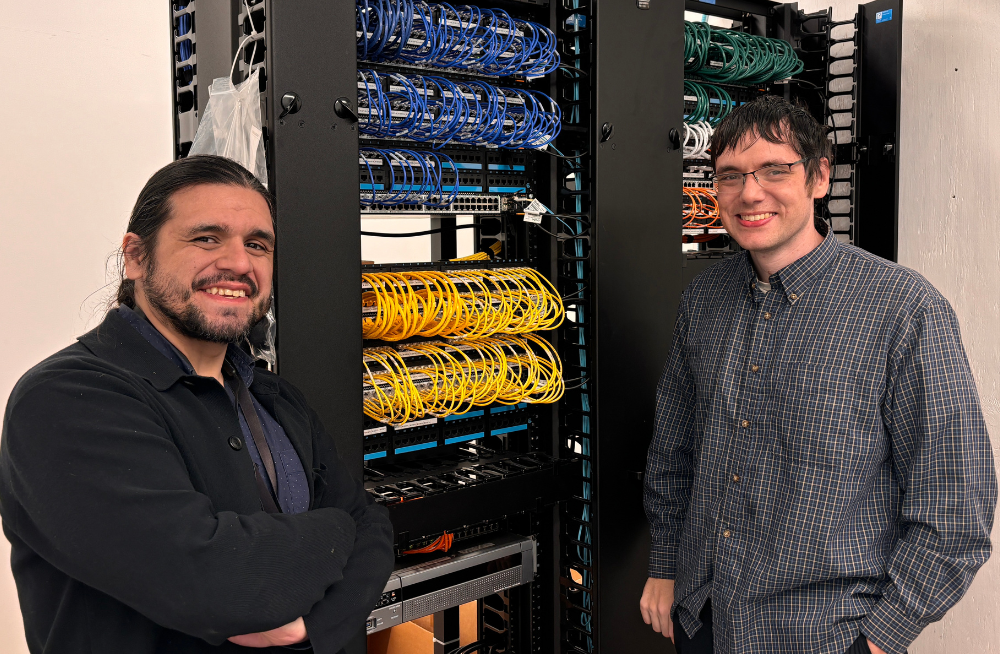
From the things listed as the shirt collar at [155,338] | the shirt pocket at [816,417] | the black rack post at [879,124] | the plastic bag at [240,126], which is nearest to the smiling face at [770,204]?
the shirt pocket at [816,417]

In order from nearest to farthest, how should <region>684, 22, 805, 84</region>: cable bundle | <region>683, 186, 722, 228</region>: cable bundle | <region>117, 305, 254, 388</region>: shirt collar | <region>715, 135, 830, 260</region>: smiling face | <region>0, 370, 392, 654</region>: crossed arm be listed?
<region>0, 370, 392, 654</region>: crossed arm, <region>117, 305, 254, 388</region>: shirt collar, <region>715, 135, 830, 260</region>: smiling face, <region>684, 22, 805, 84</region>: cable bundle, <region>683, 186, 722, 228</region>: cable bundle

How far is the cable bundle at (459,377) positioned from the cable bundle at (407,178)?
15.2 inches

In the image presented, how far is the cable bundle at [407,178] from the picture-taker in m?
2.04

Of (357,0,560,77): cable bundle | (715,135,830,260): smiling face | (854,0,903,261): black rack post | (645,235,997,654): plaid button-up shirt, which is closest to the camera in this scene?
(645,235,997,654): plaid button-up shirt

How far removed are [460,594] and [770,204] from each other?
1298 millimetres

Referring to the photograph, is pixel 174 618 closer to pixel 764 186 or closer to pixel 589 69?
pixel 764 186

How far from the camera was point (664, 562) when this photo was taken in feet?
6.50

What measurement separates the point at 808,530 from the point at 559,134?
1.27 metres

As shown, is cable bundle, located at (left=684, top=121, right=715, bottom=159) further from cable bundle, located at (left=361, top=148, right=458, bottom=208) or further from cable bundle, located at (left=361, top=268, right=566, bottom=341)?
cable bundle, located at (left=361, top=148, right=458, bottom=208)

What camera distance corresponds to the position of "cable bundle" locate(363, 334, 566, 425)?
2.02m

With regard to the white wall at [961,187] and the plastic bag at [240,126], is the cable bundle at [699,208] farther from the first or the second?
the plastic bag at [240,126]

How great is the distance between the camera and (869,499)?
1636mm

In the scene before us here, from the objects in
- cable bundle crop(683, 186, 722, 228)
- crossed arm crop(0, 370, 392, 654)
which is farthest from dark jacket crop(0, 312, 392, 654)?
cable bundle crop(683, 186, 722, 228)

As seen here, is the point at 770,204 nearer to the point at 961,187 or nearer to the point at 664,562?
the point at 664,562
